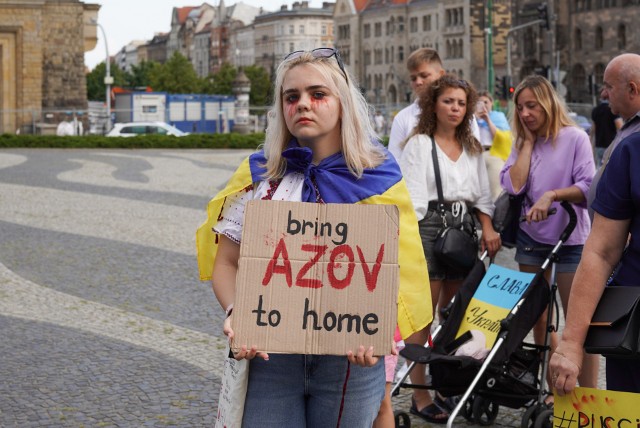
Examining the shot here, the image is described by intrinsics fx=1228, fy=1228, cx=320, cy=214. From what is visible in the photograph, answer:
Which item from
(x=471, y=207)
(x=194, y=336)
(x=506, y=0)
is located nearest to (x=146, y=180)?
(x=194, y=336)

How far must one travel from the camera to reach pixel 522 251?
6434 mm

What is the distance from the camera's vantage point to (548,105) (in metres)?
6.27

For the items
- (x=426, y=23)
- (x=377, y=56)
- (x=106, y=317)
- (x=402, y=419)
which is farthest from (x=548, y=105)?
(x=377, y=56)

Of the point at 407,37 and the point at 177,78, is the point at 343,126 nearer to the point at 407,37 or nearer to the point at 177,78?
the point at 177,78

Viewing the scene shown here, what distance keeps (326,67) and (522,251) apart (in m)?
3.08

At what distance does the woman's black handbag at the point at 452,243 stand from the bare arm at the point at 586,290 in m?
2.46

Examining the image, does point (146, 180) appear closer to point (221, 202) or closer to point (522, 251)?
point (522, 251)

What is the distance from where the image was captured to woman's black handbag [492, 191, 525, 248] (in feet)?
21.1

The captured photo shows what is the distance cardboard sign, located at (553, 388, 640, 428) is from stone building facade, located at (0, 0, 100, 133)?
5161 cm

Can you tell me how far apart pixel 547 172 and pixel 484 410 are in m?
1.27

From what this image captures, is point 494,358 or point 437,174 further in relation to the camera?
point 437,174

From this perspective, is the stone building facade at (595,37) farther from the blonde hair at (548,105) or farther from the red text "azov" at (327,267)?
the red text "azov" at (327,267)

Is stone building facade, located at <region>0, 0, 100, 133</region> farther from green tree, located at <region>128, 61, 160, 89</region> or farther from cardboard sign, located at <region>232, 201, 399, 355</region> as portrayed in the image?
green tree, located at <region>128, 61, 160, 89</region>

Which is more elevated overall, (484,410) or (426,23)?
(426,23)
